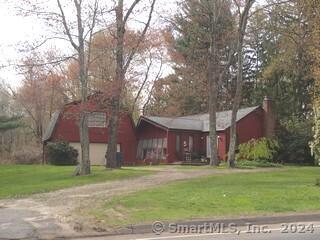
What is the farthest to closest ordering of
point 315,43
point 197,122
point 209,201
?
point 197,122 → point 315,43 → point 209,201

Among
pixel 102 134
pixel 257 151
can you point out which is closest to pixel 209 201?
pixel 257 151

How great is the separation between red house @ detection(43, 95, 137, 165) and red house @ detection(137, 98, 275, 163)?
2.70 metres

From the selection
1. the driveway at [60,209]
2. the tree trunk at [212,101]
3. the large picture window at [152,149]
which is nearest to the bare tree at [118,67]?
the tree trunk at [212,101]

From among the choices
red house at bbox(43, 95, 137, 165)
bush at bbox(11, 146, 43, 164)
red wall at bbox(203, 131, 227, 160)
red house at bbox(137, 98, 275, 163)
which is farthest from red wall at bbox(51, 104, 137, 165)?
red wall at bbox(203, 131, 227, 160)

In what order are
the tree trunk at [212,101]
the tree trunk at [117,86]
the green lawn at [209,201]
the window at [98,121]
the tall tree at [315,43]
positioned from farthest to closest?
the window at [98,121] → the tree trunk at [212,101] → the tree trunk at [117,86] → the tall tree at [315,43] → the green lawn at [209,201]

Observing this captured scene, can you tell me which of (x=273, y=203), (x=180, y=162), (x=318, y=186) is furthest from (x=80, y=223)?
(x=180, y=162)

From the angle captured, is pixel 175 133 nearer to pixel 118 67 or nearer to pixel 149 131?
pixel 149 131

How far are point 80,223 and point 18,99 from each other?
60124 millimetres

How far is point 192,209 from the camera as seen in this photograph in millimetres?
16156

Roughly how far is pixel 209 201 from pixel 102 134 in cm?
3529

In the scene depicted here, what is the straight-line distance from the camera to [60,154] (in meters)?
45.2

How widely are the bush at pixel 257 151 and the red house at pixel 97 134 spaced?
424 inches

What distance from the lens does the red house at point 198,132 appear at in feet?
163

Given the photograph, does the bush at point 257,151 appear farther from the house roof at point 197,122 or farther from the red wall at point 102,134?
the red wall at point 102,134
